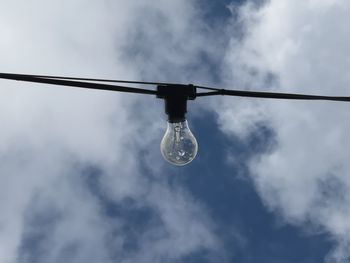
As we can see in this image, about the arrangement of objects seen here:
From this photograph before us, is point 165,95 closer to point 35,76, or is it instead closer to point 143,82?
point 143,82

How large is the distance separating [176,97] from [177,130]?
84 cm

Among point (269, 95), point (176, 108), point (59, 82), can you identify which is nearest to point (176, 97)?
point (176, 108)

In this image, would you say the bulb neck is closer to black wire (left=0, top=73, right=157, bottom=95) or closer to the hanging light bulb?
the hanging light bulb

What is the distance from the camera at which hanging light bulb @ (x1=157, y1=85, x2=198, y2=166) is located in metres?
6.33

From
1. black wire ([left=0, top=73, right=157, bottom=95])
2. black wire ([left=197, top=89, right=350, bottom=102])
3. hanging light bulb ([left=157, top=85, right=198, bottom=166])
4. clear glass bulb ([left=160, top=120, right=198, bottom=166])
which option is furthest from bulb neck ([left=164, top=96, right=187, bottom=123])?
black wire ([left=0, top=73, right=157, bottom=95])

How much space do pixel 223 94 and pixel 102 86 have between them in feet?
4.30

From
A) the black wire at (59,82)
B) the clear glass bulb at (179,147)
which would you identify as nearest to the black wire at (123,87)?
the black wire at (59,82)

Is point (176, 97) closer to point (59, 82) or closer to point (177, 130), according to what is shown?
point (177, 130)

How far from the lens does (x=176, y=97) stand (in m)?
6.42

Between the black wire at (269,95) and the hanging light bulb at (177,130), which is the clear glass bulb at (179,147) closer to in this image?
the hanging light bulb at (177,130)

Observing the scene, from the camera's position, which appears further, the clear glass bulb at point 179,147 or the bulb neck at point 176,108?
the clear glass bulb at point 179,147

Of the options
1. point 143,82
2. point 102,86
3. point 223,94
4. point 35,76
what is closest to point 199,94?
point 223,94

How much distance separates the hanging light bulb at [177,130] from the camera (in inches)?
249

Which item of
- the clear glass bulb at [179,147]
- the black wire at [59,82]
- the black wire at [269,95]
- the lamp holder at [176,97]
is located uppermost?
the clear glass bulb at [179,147]
